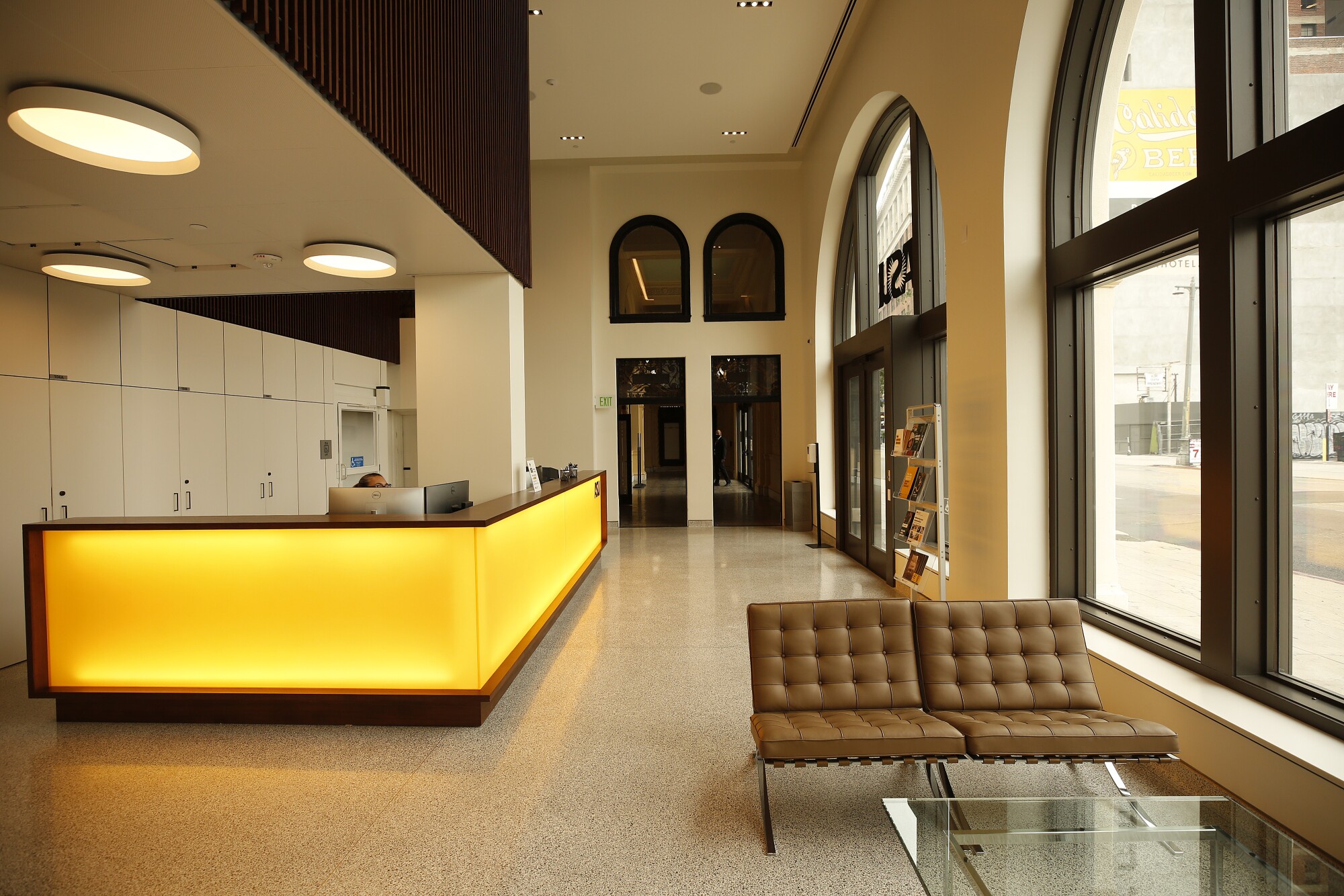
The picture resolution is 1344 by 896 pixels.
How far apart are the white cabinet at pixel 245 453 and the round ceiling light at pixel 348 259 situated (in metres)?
3.28

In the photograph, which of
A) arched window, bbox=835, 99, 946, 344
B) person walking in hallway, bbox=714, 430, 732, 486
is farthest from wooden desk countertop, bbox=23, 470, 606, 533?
person walking in hallway, bbox=714, 430, 732, 486

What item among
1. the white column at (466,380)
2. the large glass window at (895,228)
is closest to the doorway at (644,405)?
the large glass window at (895,228)

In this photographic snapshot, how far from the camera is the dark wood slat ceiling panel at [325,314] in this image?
25.6 feet

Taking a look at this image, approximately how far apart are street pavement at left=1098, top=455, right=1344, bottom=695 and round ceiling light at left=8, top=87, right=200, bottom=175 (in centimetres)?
497

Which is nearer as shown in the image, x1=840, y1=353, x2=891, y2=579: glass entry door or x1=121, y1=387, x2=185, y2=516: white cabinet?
x1=121, y1=387, x2=185, y2=516: white cabinet

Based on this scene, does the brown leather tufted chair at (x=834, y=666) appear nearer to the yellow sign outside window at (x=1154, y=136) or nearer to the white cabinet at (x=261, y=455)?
the yellow sign outside window at (x=1154, y=136)

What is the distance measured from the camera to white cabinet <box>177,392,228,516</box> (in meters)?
6.65

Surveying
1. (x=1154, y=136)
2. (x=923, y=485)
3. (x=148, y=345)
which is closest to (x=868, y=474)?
(x=923, y=485)

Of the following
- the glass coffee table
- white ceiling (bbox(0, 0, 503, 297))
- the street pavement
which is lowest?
the glass coffee table

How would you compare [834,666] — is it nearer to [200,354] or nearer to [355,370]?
[200,354]

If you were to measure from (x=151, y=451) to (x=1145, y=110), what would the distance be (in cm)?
799

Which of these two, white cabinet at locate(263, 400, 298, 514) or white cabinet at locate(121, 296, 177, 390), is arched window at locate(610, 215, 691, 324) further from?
white cabinet at locate(121, 296, 177, 390)

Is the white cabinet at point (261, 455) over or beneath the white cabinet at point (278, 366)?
beneath

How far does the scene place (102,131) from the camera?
2.89 m
